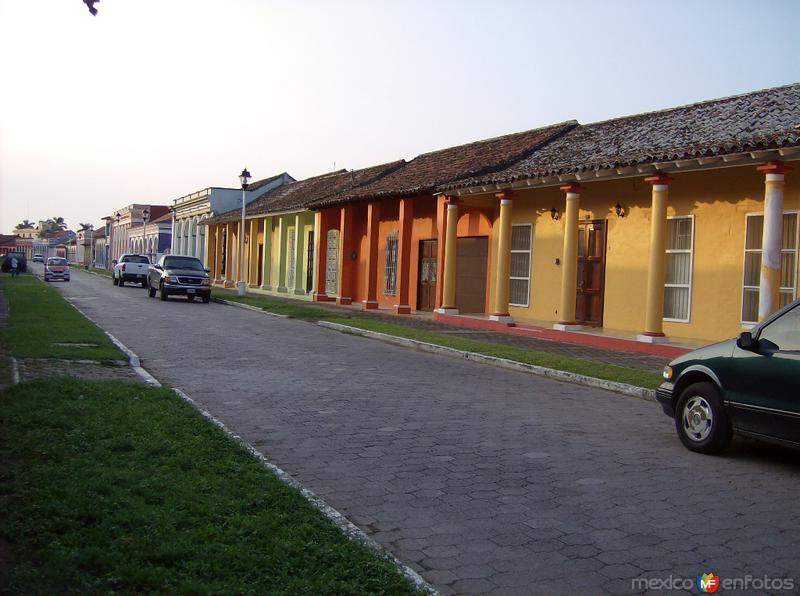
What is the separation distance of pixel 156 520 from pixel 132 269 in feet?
125

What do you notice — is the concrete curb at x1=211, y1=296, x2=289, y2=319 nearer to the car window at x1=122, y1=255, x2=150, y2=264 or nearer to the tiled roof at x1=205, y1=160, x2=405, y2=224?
the tiled roof at x1=205, y1=160, x2=405, y2=224

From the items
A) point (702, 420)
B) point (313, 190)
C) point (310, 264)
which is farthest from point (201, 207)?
point (702, 420)

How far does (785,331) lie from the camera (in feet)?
21.8

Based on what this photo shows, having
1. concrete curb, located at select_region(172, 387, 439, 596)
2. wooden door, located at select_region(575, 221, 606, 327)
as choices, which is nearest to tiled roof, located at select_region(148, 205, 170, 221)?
wooden door, located at select_region(575, 221, 606, 327)

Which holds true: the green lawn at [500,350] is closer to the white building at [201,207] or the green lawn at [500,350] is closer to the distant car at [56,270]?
the white building at [201,207]

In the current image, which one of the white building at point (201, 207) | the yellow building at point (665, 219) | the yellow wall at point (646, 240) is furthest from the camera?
the white building at point (201, 207)

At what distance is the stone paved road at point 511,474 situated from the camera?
4316 millimetres

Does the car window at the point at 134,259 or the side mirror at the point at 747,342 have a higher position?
the car window at the point at 134,259

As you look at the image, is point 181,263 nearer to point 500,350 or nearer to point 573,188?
point 573,188

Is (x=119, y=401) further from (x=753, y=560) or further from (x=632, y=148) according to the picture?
(x=632, y=148)

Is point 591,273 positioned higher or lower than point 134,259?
higher

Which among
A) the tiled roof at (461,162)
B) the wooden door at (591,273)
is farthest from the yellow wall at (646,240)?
the tiled roof at (461,162)

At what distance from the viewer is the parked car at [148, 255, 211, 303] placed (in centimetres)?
2823

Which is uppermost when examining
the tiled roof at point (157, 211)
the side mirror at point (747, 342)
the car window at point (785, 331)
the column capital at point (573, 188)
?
the tiled roof at point (157, 211)
